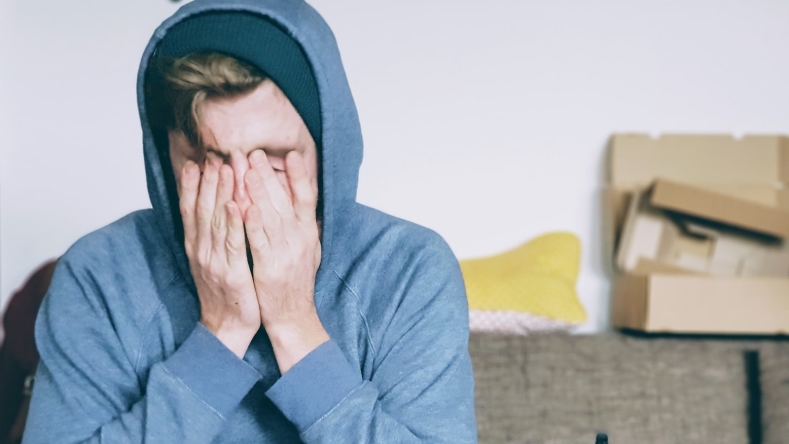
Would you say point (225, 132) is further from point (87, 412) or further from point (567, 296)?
point (567, 296)

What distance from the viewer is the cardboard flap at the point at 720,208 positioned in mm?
1792

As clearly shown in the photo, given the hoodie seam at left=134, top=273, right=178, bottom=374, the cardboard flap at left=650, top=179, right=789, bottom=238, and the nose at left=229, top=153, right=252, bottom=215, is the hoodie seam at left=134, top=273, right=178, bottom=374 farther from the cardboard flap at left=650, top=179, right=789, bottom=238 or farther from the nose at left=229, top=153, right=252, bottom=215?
the cardboard flap at left=650, top=179, right=789, bottom=238

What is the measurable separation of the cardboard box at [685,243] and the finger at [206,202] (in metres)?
1.23

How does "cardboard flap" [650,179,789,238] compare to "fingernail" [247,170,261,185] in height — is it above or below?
below

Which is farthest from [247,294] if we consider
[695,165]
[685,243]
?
[695,165]

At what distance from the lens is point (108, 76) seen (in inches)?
80.7

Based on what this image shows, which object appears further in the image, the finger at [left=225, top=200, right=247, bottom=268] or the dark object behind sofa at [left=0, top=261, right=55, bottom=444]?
the dark object behind sofa at [left=0, top=261, right=55, bottom=444]

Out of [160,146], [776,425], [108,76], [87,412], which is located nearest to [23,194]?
[108,76]

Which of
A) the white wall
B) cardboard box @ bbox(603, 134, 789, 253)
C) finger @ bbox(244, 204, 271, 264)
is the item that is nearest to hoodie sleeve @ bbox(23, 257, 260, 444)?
finger @ bbox(244, 204, 271, 264)

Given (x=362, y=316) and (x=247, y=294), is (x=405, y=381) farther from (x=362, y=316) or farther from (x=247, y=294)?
(x=247, y=294)

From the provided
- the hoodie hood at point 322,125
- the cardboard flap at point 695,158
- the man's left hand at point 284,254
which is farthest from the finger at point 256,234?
the cardboard flap at point 695,158

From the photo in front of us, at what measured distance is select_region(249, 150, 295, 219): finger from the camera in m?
0.92

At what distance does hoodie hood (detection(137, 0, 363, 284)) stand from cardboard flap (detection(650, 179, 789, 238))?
1015 mm

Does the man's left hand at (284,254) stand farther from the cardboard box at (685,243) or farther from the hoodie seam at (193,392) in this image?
the cardboard box at (685,243)
